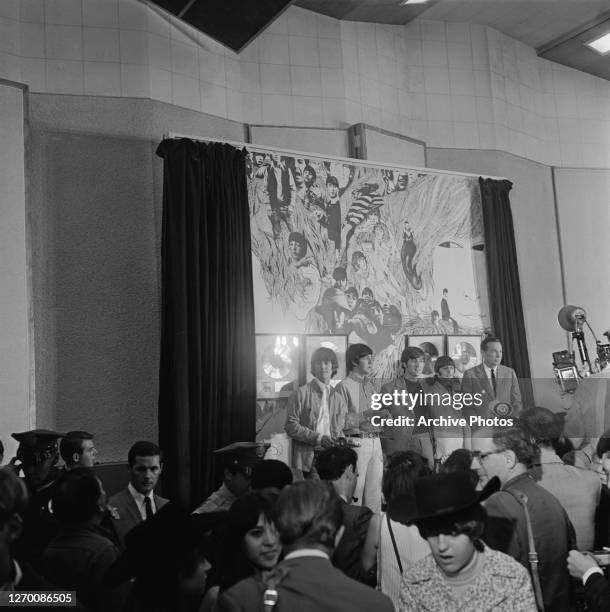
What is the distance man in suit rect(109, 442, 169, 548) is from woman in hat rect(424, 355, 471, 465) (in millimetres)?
2230

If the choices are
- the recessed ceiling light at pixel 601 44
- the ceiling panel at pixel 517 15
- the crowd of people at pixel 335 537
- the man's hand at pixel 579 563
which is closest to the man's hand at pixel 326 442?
the crowd of people at pixel 335 537

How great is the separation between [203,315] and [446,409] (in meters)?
2.30

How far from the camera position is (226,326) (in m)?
7.23

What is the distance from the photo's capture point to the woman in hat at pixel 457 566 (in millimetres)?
2469

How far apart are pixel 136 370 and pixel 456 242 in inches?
153

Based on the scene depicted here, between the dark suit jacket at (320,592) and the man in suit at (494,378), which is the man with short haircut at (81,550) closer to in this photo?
the dark suit jacket at (320,592)

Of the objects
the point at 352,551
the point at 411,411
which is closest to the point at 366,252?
the point at 411,411

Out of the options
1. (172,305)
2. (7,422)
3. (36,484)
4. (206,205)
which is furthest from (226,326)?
(36,484)

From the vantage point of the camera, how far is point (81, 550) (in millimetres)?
3000

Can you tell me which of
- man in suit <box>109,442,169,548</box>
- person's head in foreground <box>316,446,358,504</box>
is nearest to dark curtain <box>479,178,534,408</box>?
man in suit <box>109,442,169,548</box>

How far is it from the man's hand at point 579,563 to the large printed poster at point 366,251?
4.94 metres

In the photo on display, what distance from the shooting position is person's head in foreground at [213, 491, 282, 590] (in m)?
2.92

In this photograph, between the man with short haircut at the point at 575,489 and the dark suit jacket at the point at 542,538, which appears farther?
the man with short haircut at the point at 575,489

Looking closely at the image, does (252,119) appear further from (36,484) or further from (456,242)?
(36,484)
